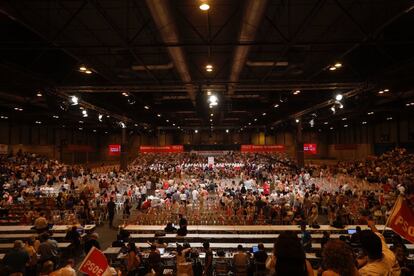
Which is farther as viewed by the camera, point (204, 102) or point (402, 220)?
point (204, 102)

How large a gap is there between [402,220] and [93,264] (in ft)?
15.4

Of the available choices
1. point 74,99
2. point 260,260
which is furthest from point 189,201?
point 260,260

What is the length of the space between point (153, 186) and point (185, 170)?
602 cm

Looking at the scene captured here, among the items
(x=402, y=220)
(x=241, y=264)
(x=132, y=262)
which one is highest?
(x=402, y=220)

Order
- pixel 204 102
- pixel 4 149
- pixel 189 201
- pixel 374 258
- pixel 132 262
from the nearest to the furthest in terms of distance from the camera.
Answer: pixel 374 258
pixel 132 262
pixel 204 102
pixel 189 201
pixel 4 149

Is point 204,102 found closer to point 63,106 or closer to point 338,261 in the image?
point 63,106

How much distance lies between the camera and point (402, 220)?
14.9 ft

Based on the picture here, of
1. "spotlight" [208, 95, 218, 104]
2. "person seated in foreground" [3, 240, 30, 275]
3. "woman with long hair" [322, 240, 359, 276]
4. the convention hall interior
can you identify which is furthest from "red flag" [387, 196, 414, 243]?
"spotlight" [208, 95, 218, 104]

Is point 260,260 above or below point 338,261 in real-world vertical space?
below

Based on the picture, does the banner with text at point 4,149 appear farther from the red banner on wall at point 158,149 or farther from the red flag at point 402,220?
the red flag at point 402,220

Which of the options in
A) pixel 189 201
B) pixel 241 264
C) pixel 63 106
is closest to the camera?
pixel 241 264

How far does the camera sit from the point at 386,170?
74.1 feet

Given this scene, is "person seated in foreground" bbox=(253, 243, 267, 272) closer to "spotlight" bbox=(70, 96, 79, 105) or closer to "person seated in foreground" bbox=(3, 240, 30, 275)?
"person seated in foreground" bbox=(3, 240, 30, 275)

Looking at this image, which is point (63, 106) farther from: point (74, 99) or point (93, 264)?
point (93, 264)
